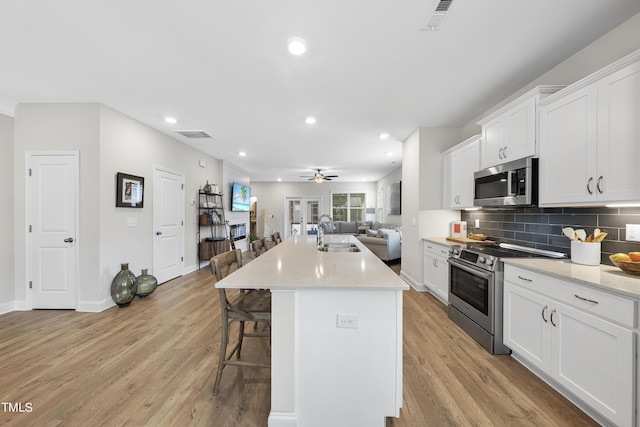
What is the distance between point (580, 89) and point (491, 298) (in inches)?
68.8

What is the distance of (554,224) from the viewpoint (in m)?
2.46

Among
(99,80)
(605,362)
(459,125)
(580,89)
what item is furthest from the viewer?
(459,125)

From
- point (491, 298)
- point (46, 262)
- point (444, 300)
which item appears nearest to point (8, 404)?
point (46, 262)

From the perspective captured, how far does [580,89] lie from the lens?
1.92 metres

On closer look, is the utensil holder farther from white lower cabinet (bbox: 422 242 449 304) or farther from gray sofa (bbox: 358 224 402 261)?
gray sofa (bbox: 358 224 402 261)

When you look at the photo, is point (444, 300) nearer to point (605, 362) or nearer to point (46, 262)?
point (605, 362)

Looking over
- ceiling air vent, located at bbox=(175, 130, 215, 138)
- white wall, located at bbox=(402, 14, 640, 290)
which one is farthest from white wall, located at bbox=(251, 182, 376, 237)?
ceiling air vent, located at bbox=(175, 130, 215, 138)

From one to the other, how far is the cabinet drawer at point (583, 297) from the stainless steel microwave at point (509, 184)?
2.33 feet

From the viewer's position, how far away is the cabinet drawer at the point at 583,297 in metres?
1.38

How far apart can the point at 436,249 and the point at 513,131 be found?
173 centimetres

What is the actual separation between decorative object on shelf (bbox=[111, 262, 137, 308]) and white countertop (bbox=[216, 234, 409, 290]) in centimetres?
240

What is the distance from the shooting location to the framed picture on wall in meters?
3.57

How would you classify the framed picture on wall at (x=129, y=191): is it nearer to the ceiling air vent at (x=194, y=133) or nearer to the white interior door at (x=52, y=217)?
the white interior door at (x=52, y=217)

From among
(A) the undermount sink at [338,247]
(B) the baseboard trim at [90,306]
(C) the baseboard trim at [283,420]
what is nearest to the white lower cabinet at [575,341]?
(A) the undermount sink at [338,247]
